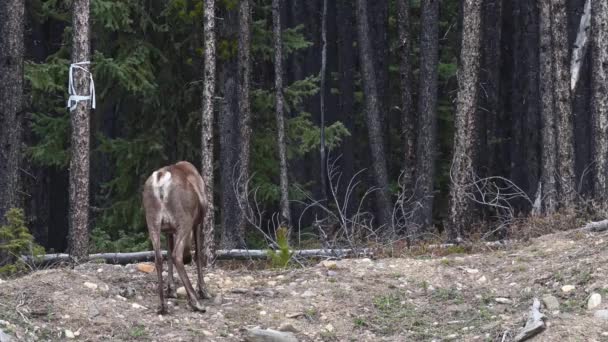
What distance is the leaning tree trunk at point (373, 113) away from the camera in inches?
1102

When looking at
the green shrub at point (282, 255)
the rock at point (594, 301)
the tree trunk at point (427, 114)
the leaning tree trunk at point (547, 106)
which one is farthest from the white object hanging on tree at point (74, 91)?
→ the tree trunk at point (427, 114)

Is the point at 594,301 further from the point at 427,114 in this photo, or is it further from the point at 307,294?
the point at 427,114

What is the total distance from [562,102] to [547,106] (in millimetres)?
2294

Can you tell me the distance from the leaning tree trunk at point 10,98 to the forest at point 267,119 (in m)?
0.03

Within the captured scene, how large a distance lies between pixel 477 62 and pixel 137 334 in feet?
36.7

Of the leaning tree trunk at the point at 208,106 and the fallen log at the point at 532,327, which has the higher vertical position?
the leaning tree trunk at the point at 208,106

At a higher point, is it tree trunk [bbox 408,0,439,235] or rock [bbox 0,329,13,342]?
tree trunk [bbox 408,0,439,235]

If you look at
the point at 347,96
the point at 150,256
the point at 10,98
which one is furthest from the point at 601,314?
the point at 347,96

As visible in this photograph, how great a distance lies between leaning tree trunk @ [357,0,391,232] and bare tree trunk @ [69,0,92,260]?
1188 centimetres

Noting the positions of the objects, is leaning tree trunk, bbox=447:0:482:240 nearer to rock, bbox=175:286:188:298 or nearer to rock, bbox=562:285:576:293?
rock, bbox=562:285:576:293

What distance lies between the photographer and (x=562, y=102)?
20.6 meters

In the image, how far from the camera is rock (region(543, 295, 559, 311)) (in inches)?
474

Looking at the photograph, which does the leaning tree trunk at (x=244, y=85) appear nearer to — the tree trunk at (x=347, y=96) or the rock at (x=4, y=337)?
the tree trunk at (x=347, y=96)

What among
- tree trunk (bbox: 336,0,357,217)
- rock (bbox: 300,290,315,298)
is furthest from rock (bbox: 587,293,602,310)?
tree trunk (bbox: 336,0,357,217)
